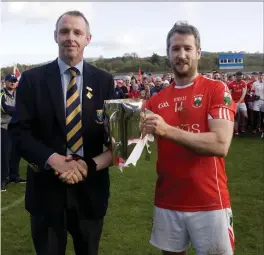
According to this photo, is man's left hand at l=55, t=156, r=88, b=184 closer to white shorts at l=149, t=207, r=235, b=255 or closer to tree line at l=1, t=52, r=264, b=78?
white shorts at l=149, t=207, r=235, b=255

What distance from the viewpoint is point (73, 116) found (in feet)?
7.77

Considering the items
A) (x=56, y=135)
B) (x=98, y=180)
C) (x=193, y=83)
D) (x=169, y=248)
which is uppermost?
(x=193, y=83)

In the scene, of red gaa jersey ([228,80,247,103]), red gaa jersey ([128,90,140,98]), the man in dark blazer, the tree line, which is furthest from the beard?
the tree line

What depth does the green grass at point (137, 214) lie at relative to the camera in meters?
4.30

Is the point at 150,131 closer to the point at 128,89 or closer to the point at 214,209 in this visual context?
the point at 214,209

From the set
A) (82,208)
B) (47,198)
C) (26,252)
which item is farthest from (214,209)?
(26,252)

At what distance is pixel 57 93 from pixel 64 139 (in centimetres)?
30

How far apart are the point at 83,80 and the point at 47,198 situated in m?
0.82

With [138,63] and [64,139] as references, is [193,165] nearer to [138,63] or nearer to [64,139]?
[64,139]

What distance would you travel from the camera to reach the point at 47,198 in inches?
96.1

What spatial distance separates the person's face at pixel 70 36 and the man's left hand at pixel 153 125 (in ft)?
2.10

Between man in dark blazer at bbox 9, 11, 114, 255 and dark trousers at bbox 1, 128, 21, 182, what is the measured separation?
4.30 meters

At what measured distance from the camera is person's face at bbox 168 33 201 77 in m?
2.42

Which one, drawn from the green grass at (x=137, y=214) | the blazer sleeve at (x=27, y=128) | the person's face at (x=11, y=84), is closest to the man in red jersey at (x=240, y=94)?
the green grass at (x=137, y=214)
